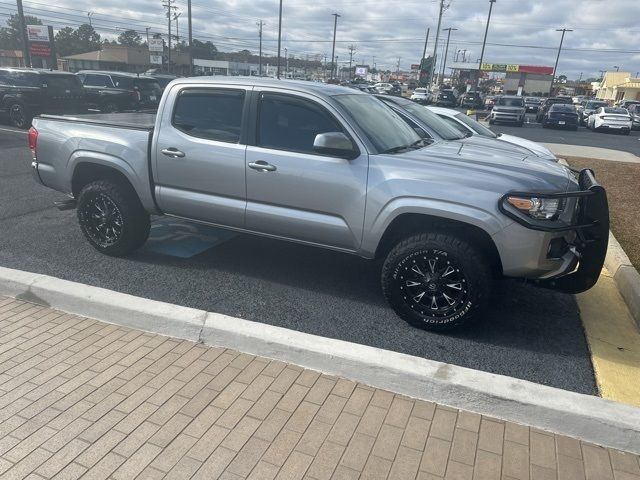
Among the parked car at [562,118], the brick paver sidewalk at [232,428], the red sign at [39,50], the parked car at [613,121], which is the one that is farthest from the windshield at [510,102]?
the red sign at [39,50]

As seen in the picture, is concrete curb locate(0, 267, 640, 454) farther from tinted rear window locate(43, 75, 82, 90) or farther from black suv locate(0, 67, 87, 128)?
tinted rear window locate(43, 75, 82, 90)

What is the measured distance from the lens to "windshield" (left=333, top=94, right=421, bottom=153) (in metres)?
4.24

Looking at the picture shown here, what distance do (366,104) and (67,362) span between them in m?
3.35

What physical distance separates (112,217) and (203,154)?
1.32 metres

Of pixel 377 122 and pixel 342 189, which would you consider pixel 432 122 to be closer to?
pixel 377 122

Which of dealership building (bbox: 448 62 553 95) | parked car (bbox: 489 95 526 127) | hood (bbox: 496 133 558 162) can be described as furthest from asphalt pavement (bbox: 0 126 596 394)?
dealership building (bbox: 448 62 553 95)

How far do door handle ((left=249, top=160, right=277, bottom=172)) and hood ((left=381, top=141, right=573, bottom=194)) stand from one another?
1.00 meters

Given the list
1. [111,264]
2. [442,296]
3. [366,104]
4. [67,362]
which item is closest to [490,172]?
[442,296]

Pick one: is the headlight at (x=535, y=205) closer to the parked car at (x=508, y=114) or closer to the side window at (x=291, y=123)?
the side window at (x=291, y=123)

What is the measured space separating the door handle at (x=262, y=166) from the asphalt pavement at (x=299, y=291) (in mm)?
1122

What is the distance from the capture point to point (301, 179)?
164 inches

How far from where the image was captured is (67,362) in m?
3.44

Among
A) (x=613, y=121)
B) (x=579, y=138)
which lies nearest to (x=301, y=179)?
(x=579, y=138)

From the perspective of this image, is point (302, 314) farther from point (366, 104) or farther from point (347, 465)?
point (366, 104)
